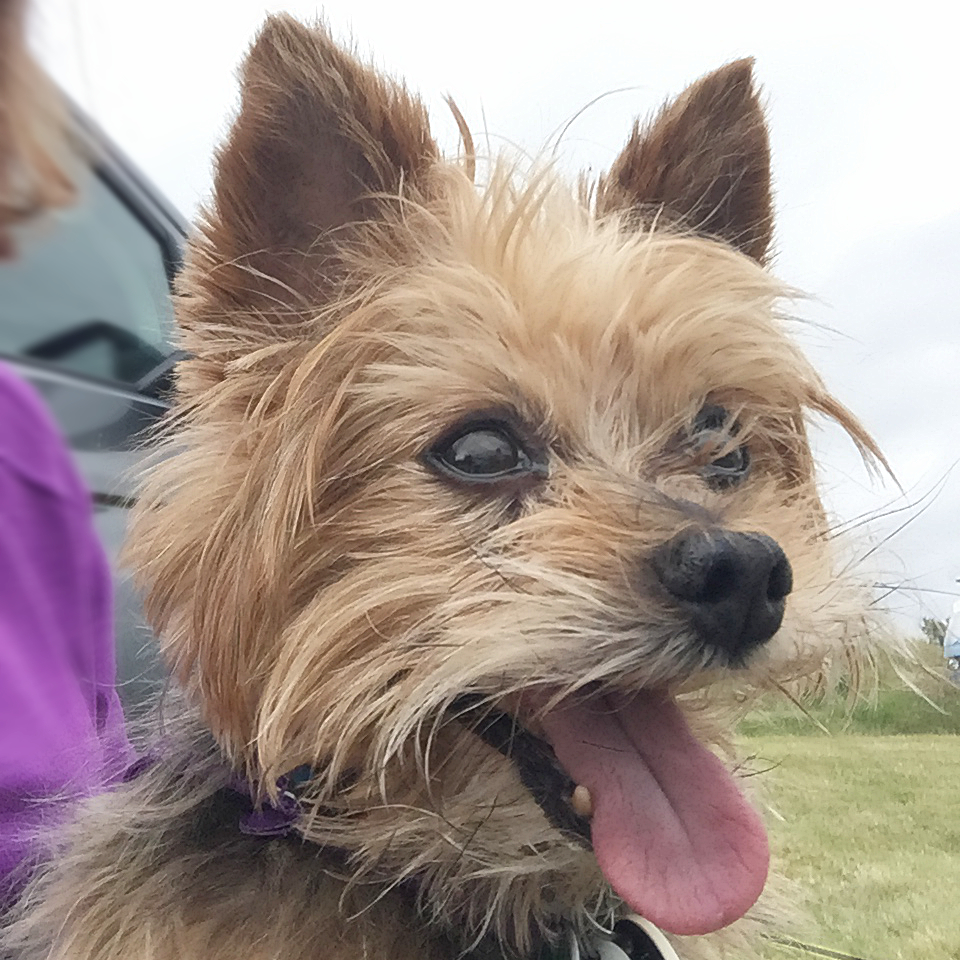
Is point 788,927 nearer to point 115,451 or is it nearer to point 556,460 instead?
point 556,460

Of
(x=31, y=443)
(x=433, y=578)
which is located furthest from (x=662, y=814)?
(x=31, y=443)

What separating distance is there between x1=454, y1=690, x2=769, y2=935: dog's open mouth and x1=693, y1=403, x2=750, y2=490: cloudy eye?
1.49 ft

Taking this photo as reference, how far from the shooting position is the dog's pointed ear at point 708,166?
2201 millimetres

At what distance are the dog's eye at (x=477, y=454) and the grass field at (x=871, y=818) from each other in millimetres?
707

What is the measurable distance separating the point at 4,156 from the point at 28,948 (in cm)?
175

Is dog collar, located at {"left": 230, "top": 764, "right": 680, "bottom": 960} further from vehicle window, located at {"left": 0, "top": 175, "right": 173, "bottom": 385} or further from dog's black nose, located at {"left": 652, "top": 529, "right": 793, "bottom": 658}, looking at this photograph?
vehicle window, located at {"left": 0, "top": 175, "right": 173, "bottom": 385}

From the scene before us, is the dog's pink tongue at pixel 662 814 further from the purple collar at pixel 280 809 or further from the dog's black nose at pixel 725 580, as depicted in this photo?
the purple collar at pixel 280 809

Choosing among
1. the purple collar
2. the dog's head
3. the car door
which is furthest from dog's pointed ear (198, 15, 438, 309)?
the purple collar

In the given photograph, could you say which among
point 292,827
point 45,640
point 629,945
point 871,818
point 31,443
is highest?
point 31,443

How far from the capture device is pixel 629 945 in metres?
1.87

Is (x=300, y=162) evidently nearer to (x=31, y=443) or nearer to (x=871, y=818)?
(x=31, y=443)

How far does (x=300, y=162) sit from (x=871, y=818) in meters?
3.58

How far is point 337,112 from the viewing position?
6.37 feet

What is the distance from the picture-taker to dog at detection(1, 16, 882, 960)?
66.6 inches
